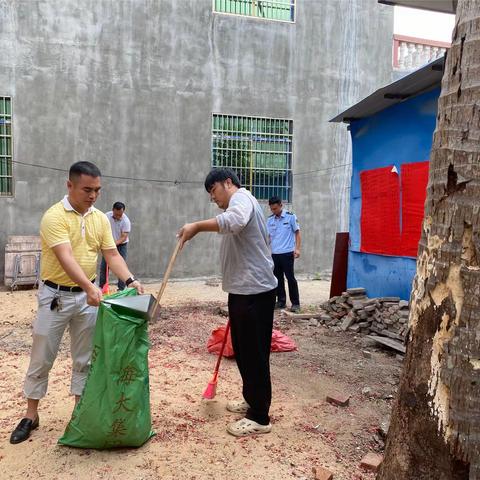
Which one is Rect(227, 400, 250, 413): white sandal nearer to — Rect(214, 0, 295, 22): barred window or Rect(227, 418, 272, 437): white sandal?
Rect(227, 418, 272, 437): white sandal

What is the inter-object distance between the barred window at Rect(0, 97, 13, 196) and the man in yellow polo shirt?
730 cm

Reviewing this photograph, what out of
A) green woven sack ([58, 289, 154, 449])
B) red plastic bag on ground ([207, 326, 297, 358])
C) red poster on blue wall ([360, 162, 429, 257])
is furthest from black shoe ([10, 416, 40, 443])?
red poster on blue wall ([360, 162, 429, 257])

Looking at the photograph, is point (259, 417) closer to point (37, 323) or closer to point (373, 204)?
point (37, 323)

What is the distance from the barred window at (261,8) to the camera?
10344 millimetres

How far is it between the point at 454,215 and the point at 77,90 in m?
9.35

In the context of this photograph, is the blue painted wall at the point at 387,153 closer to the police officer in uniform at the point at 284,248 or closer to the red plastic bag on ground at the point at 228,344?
Answer: the police officer in uniform at the point at 284,248

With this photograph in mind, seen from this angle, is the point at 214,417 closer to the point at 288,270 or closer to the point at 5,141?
the point at 288,270

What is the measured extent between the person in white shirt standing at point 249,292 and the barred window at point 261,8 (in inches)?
342

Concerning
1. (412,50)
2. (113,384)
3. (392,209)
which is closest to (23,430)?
(113,384)

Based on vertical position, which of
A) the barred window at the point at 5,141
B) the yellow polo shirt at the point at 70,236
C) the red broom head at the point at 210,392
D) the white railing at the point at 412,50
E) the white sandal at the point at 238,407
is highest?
the white railing at the point at 412,50

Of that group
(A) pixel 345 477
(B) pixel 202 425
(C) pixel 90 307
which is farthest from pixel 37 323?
(A) pixel 345 477

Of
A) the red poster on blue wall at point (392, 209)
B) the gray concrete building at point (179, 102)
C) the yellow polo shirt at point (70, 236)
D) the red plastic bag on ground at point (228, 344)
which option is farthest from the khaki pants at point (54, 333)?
the gray concrete building at point (179, 102)

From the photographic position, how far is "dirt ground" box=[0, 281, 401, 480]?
2672 mm

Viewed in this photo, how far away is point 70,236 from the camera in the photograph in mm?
2895
